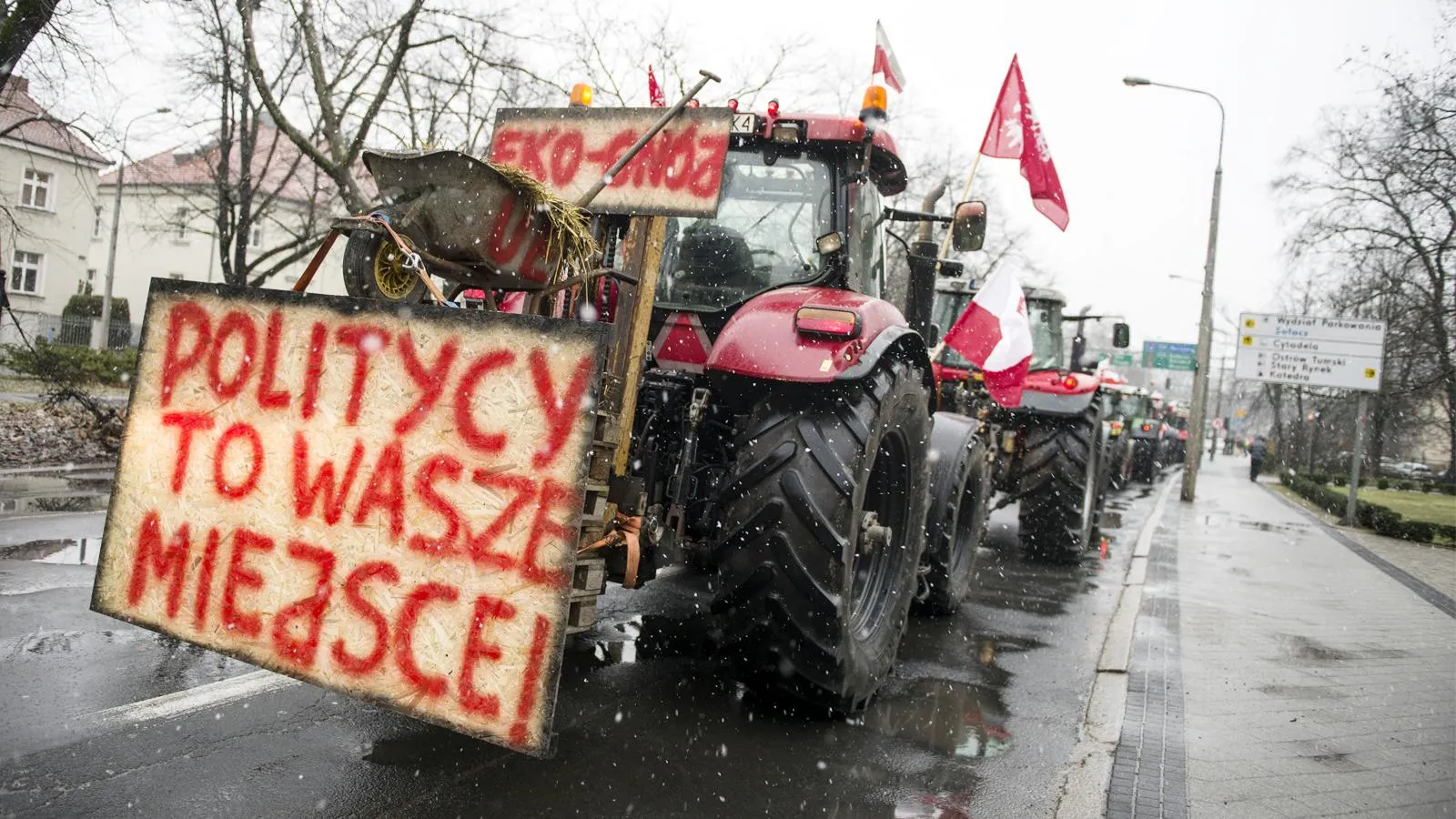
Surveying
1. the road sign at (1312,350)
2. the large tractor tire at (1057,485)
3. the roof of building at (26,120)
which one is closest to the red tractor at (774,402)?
the large tractor tire at (1057,485)

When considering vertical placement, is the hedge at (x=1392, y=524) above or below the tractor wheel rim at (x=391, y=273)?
below

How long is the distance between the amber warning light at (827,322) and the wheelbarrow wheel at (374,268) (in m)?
1.51

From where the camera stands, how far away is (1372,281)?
25000 millimetres

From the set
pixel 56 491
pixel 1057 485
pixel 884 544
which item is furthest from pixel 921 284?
pixel 56 491

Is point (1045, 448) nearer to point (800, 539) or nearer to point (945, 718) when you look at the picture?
point (945, 718)

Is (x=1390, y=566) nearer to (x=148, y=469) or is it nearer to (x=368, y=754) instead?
(x=368, y=754)

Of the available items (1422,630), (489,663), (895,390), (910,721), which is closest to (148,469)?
(489,663)

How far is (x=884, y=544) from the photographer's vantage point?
492 centimetres

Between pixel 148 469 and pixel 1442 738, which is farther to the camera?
Answer: pixel 1442 738

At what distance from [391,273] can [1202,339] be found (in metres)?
20.8

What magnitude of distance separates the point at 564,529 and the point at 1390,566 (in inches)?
521

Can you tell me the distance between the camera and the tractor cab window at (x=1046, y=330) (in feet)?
45.2

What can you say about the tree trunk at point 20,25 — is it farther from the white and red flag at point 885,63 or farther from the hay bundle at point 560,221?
the hay bundle at point 560,221

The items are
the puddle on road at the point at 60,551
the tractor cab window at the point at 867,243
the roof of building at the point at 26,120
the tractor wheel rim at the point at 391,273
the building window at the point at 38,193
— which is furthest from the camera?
the building window at the point at 38,193
